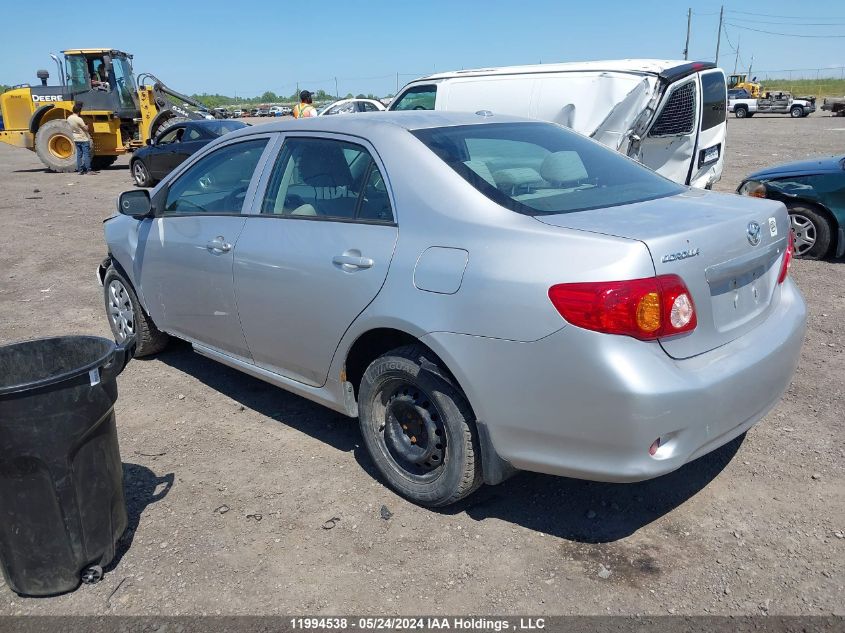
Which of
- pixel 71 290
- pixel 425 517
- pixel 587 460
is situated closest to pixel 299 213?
pixel 425 517

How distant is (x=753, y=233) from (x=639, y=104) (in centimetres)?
601

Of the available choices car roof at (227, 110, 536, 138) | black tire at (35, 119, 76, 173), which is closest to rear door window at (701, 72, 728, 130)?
car roof at (227, 110, 536, 138)

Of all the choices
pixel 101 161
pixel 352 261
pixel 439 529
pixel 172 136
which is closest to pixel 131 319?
pixel 352 261

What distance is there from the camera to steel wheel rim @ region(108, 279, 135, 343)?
5.39 meters

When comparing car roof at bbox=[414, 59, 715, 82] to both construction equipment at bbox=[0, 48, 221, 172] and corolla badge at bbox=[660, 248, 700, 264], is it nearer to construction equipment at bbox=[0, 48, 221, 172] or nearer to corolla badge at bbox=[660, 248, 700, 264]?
corolla badge at bbox=[660, 248, 700, 264]

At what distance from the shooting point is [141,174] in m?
17.6

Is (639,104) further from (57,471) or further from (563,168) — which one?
(57,471)

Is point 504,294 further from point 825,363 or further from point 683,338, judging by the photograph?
point 825,363

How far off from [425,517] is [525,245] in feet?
4.50

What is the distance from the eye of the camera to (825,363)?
16.4 feet

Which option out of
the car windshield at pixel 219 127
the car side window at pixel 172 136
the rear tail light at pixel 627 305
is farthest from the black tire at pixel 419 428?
the car side window at pixel 172 136

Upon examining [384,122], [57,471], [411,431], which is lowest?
[411,431]

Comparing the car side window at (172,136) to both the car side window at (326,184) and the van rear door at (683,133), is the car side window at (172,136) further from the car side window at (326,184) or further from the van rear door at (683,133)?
the car side window at (326,184)

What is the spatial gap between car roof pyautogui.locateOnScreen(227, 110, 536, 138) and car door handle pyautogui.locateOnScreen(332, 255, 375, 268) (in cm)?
64
